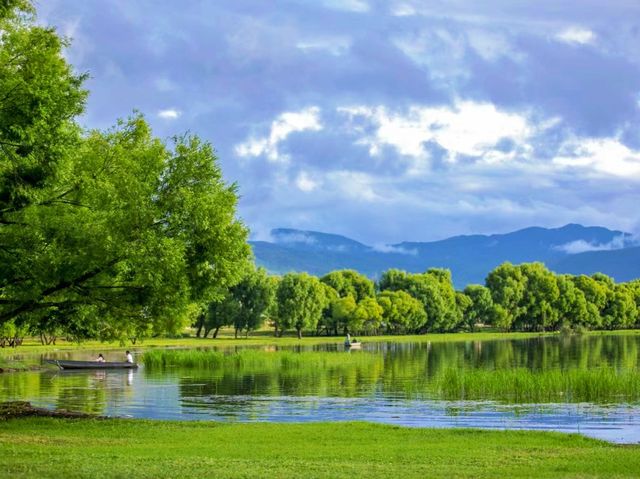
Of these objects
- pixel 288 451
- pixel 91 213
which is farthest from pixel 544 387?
pixel 91 213

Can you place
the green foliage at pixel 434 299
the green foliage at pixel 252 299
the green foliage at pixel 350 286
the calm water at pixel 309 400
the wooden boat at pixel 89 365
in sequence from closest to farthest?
the calm water at pixel 309 400 < the wooden boat at pixel 89 365 < the green foliage at pixel 252 299 < the green foliage at pixel 434 299 < the green foliage at pixel 350 286

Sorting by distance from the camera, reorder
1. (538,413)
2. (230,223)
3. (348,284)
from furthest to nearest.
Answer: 1. (348,284)
2. (538,413)
3. (230,223)

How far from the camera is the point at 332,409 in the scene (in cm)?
4453

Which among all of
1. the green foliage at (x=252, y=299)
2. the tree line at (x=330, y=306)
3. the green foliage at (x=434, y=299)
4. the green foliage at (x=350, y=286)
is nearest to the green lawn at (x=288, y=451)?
the tree line at (x=330, y=306)

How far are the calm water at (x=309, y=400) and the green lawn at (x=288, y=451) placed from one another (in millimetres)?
6105

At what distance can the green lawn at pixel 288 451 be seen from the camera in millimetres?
21094

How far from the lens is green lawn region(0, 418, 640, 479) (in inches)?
830

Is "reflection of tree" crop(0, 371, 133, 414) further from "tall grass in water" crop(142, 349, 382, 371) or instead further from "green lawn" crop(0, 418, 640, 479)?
"green lawn" crop(0, 418, 640, 479)

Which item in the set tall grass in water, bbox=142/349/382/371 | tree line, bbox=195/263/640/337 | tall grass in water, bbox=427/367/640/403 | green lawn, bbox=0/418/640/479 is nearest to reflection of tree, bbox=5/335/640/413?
tall grass in water, bbox=142/349/382/371

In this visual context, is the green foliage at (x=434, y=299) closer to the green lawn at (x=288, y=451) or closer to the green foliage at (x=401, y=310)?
the green foliage at (x=401, y=310)

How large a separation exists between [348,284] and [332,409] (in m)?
149

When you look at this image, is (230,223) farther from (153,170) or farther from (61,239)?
(61,239)

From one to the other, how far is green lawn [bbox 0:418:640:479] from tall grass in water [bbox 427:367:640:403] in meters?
16.2

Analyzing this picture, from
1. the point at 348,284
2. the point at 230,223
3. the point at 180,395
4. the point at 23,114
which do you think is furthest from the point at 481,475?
the point at 348,284
